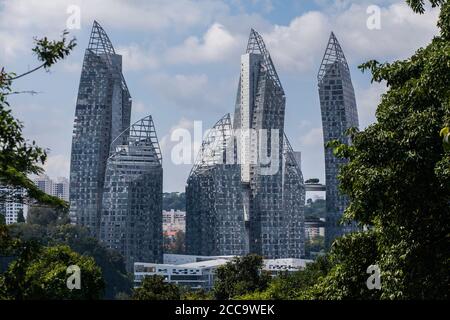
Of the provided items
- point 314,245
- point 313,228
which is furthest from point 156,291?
point 313,228

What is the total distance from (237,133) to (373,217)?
92.9 metres

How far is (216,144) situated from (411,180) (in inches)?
3452

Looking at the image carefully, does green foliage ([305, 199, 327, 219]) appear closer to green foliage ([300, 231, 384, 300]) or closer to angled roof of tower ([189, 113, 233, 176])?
angled roof of tower ([189, 113, 233, 176])

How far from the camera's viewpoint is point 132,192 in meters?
99.5

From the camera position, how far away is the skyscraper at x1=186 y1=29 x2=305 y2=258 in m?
104

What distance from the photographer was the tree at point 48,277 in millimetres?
12307

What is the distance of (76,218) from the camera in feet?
349

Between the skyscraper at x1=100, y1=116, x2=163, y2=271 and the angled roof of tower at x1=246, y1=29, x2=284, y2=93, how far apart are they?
53.5 feet

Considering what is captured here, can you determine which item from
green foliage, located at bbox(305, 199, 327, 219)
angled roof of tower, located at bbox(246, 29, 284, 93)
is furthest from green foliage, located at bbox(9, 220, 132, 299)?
green foliage, located at bbox(305, 199, 327, 219)

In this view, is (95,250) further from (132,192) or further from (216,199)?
(216,199)

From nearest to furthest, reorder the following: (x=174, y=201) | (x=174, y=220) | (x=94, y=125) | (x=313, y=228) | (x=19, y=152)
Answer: (x=19, y=152)
(x=94, y=125)
(x=313, y=228)
(x=174, y=220)
(x=174, y=201)

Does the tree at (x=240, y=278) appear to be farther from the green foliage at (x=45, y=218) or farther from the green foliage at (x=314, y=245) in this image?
the green foliage at (x=314, y=245)
